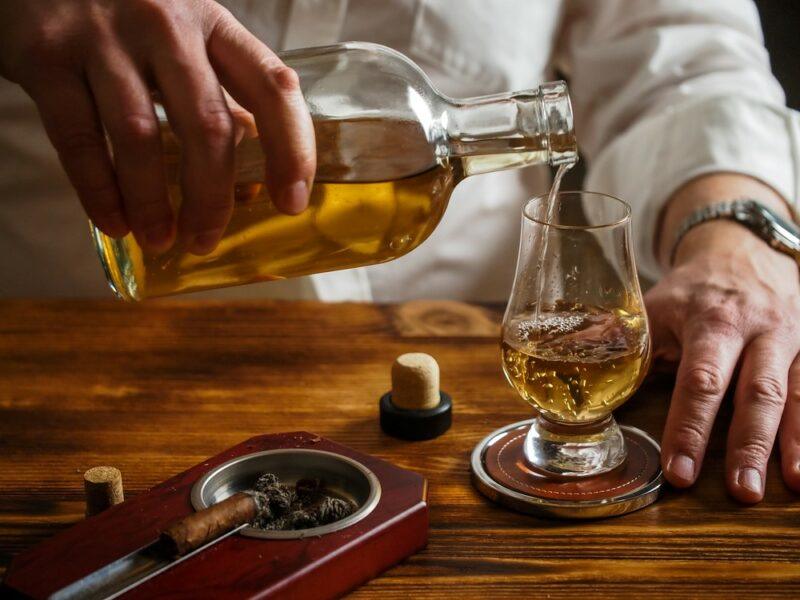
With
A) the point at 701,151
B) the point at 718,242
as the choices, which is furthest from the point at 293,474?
the point at 701,151

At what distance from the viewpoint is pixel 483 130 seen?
0.79 m

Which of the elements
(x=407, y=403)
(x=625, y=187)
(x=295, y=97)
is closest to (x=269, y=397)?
(x=407, y=403)

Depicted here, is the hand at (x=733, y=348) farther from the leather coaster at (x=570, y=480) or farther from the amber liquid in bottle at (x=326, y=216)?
the amber liquid in bottle at (x=326, y=216)

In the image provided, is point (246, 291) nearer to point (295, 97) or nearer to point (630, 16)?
point (630, 16)

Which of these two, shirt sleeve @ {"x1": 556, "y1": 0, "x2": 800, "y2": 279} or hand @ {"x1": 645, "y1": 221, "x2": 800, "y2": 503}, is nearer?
hand @ {"x1": 645, "y1": 221, "x2": 800, "y2": 503}

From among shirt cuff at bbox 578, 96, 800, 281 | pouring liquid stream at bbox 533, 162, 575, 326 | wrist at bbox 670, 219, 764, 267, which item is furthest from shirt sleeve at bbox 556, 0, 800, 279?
pouring liquid stream at bbox 533, 162, 575, 326

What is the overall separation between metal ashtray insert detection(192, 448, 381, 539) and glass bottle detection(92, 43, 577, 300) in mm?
149

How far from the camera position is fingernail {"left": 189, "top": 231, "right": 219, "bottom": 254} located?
2.29 ft

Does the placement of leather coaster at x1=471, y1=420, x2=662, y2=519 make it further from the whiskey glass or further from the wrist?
the wrist

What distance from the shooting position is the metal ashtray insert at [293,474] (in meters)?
0.77

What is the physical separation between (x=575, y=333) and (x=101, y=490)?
41 centimetres

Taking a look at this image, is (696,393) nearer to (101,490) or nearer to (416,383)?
(416,383)

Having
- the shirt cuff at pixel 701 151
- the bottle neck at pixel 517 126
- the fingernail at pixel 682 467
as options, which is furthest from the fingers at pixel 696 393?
the shirt cuff at pixel 701 151

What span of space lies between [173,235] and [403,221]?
0.19 meters
